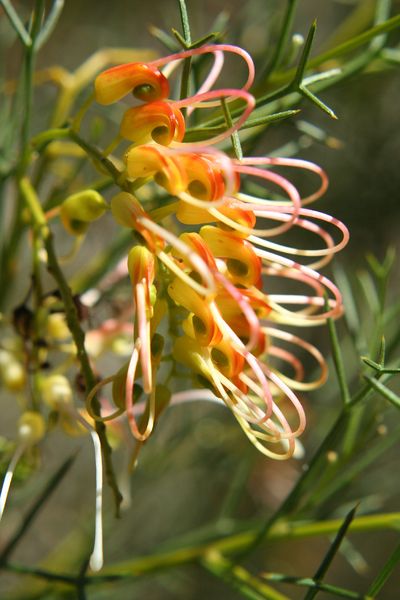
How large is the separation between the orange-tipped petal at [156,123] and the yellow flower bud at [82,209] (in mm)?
46

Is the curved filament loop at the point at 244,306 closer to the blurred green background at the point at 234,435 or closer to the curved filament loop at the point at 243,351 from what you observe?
the curved filament loop at the point at 243,351

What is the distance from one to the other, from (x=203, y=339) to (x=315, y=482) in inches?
11.9

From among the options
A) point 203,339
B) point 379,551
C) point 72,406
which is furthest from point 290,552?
point 203,339

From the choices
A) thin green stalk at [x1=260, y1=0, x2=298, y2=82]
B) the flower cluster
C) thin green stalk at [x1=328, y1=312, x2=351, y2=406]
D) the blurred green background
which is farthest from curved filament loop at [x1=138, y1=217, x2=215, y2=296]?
the blurred green background

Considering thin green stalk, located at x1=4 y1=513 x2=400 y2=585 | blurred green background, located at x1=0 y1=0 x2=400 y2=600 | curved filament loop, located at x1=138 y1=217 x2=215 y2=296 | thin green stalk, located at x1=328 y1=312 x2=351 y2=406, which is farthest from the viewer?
blurred green background, located at x1=0 y1=0 x2=400 y2=600

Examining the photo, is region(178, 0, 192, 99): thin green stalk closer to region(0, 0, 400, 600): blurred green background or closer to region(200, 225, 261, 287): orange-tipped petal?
region(200, 225, 261, 287): orange-tipped petal

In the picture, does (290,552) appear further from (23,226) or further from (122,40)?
(23,226)

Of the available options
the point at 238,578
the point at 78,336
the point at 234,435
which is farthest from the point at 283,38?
the point at 234,435

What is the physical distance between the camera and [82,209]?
18.5 inches

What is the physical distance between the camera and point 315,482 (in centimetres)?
69

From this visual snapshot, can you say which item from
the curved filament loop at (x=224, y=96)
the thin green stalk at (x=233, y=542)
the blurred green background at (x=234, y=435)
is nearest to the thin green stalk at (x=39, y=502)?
the thin green stalk at (x=233, y=542)

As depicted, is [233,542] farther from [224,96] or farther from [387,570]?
[224,96]

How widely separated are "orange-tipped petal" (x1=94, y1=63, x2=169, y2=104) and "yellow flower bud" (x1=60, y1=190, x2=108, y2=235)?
0.06 m

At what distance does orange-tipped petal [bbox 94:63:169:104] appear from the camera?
445 mm
